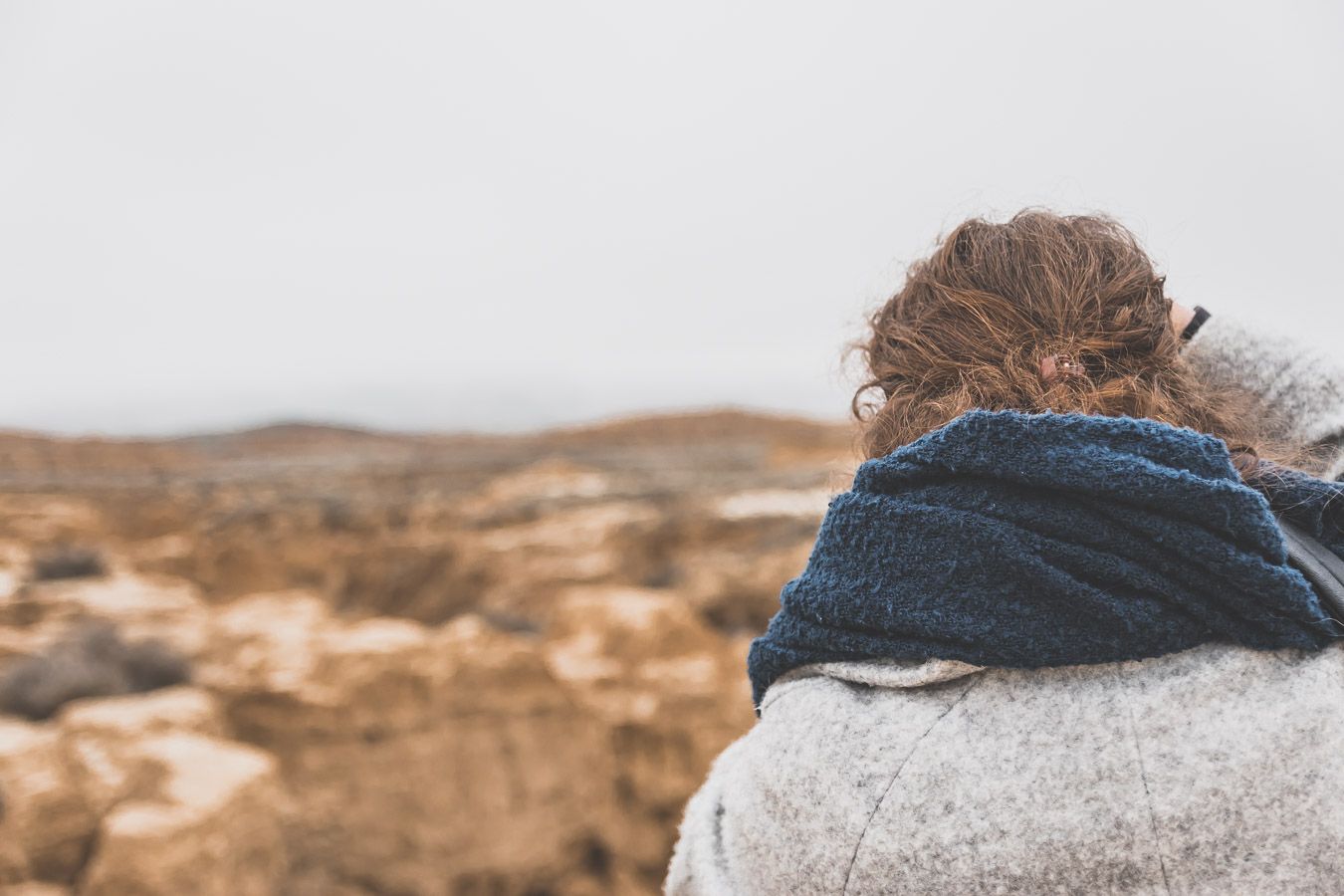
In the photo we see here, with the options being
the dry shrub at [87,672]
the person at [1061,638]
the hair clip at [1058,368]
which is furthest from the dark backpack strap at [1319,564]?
the dry shrub at [87,672]

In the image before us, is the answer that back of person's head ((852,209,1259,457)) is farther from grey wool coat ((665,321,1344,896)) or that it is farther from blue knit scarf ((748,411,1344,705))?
grey wool coat ((665,321,1344,896))

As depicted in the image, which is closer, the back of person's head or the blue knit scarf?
the blue knit scarf

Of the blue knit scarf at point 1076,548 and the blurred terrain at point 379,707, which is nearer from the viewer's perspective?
the blue knit scarf at point 1076,548

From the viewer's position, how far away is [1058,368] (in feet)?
3.35

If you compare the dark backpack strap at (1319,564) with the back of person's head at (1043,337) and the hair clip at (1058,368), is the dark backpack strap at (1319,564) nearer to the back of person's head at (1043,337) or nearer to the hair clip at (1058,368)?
the back of person's head at (1043,337)

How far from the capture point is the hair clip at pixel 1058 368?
1.01m

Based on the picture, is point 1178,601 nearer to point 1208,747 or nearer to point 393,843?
point 1208,747

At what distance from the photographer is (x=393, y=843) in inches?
209

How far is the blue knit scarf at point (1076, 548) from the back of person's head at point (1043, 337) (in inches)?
4.4

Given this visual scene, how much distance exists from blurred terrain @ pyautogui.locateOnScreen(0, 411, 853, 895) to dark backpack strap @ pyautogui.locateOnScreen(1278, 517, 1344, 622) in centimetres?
55

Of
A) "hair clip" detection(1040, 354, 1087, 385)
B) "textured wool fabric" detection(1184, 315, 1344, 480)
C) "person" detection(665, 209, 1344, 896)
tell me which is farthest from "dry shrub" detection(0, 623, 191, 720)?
"textured wool fabric" detection(1184, 315, 1344, 480)

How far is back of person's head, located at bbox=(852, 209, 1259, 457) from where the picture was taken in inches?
40.1

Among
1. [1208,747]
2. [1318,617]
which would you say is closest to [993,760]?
[1208,747]

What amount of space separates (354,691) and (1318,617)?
5.46 meters
